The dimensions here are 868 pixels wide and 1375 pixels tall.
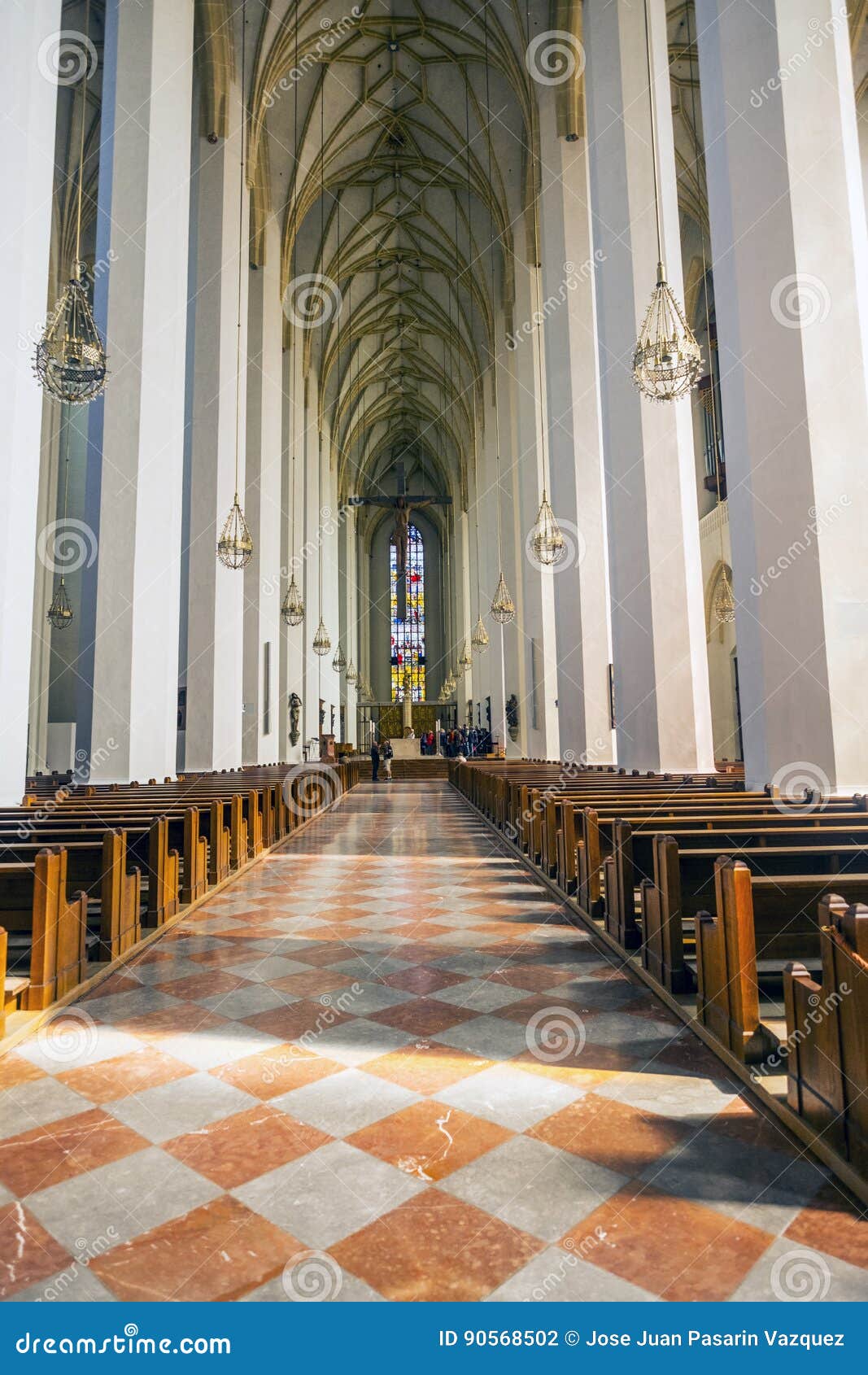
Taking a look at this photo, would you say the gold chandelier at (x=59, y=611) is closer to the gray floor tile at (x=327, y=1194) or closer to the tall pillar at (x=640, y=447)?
the tall pillar at (x=640, y=447)

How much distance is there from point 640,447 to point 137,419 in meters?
5.66

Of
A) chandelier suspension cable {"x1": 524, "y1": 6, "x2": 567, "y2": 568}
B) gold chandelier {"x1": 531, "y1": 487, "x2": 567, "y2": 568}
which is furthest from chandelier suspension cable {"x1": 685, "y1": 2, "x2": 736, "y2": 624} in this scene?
gold chandelier {"x1": 531, "y1": 487, "x2": 567, "y2": 568}

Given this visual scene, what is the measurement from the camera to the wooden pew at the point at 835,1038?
1.93m

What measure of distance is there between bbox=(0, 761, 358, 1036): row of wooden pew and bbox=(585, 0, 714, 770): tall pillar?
4423mm

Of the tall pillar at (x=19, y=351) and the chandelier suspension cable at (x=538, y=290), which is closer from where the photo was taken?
the tall pillar at (x=19, y=351)

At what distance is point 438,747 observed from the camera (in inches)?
1352

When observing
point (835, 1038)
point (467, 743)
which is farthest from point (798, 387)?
point (467, 743)

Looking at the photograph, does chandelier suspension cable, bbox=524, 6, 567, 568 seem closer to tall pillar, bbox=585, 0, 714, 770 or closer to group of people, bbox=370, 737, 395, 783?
tall pillar, bbox=585, 0, 714, 770

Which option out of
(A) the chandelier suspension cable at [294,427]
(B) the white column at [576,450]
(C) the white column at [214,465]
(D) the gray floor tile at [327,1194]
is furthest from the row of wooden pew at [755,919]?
(A) the chandelier suspension cable at [294,427]

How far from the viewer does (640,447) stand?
931cm

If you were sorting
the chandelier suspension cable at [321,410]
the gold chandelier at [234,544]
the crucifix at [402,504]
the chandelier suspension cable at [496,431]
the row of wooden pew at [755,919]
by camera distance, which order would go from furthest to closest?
the crucifix at [402,504]
the chandelier suspension cable at [321,410]
the chandelier suspension cable at [496,431]
the gold chandelier at [234,544]
the row of wooden pew at [755,919]

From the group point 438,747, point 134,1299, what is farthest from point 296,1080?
point 438,747

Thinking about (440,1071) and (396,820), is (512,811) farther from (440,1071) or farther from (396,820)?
(440,1071)

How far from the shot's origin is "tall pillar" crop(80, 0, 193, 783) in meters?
8.68
